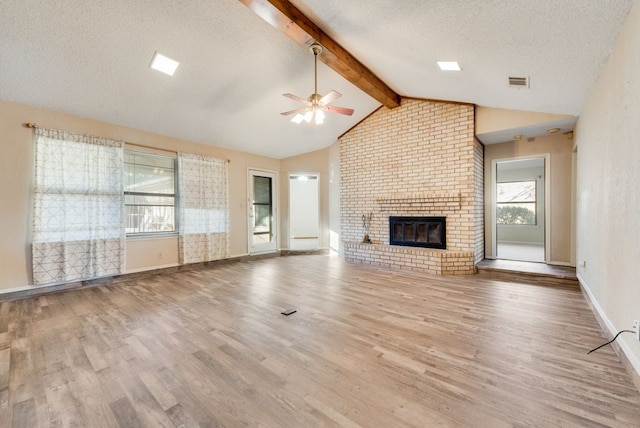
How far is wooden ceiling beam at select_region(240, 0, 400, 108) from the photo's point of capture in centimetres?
261

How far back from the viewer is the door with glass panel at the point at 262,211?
6.42 m

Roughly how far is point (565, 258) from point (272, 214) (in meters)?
6.13

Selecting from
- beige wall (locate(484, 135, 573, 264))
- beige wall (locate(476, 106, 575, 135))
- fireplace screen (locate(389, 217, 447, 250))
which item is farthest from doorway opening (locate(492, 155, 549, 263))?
fireplace screen (locate(389, 217, 447, 250))

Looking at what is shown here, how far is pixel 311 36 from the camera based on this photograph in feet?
9.76

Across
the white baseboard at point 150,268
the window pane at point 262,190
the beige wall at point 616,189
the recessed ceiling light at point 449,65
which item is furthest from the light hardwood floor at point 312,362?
the window pane at point 262,190

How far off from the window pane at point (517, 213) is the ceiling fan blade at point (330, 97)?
7829mm


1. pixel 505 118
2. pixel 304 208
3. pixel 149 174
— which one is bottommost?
pixel 304 208

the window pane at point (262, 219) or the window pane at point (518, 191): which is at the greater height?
the window pane at point (518, 191)

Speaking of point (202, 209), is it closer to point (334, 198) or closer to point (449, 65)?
point (334, 198)

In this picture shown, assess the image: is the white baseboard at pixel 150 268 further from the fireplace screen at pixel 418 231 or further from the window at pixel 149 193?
the fireplace screen at pixel 418 231

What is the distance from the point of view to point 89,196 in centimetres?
399

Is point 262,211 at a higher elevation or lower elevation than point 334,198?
lower

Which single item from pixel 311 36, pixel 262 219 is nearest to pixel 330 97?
pixel 311 36

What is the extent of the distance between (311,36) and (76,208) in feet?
13.8
